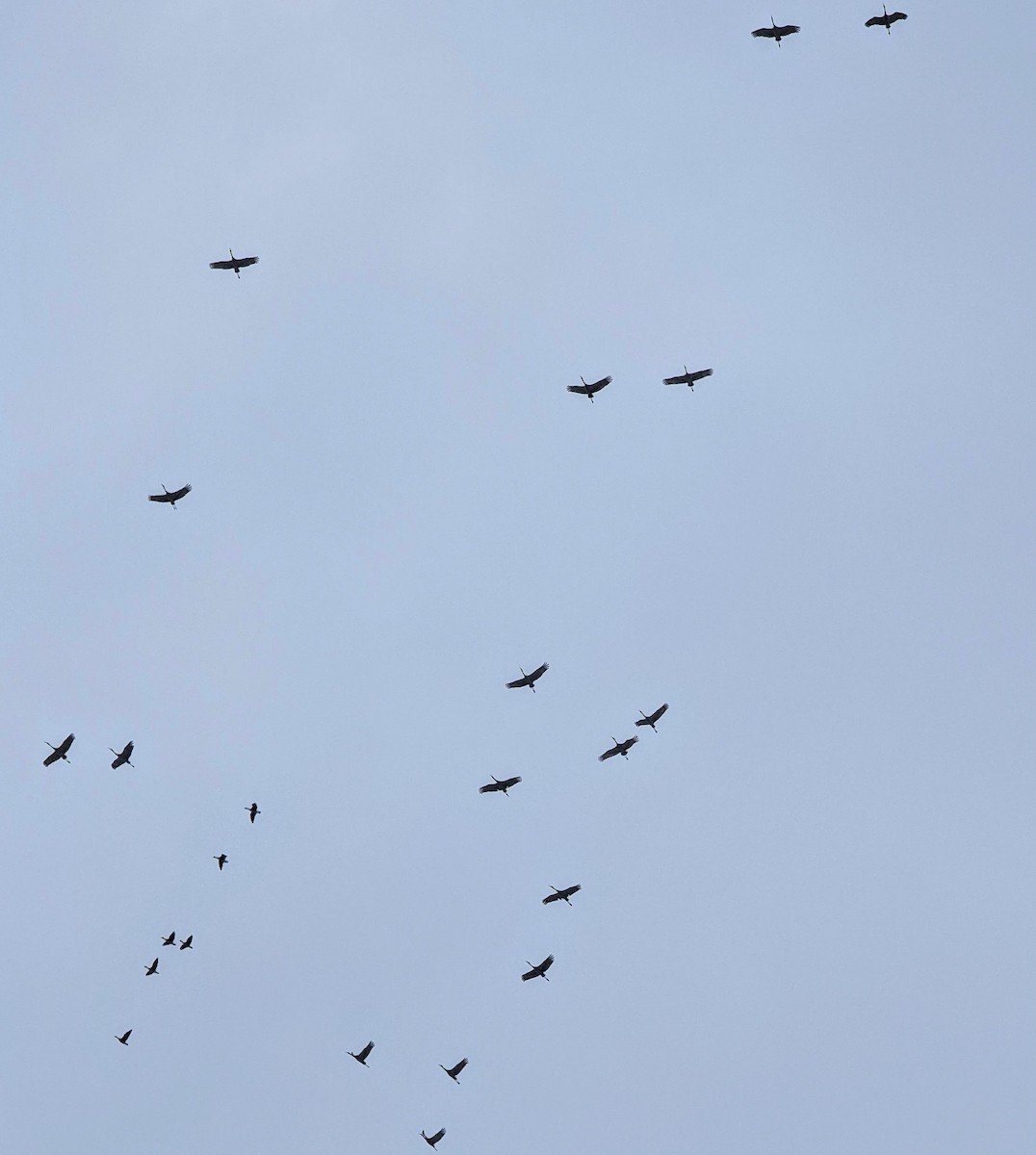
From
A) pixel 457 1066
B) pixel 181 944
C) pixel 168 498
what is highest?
pixel 168 498

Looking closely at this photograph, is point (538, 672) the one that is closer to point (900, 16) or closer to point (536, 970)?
point (536, 970)

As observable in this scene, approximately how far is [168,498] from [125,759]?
26128 millimetres

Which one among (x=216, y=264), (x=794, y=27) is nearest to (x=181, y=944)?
(x=216, y=264)

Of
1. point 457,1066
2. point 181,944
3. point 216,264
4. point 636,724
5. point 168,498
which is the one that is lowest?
point 457,1066

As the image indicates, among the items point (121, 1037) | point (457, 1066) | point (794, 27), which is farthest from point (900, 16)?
point (121, 1037)

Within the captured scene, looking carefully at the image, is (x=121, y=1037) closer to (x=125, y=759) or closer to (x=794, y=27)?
(x=125, y=759)

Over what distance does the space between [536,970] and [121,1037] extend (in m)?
45.0

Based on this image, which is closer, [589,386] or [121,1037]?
[589,386]

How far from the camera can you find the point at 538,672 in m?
151

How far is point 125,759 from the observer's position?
14975cm

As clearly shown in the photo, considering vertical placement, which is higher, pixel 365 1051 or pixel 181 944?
pixel 181 944

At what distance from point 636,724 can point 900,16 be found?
74.9m

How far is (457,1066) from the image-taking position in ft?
483

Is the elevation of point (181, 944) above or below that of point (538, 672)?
below
